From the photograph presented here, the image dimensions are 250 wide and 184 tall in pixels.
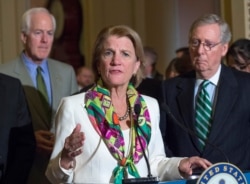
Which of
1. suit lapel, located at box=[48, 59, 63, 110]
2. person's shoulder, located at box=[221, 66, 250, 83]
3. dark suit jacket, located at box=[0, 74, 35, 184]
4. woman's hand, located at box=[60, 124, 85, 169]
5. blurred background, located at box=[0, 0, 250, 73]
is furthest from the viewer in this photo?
blurred background, located at box=[0, 0, 250, 73]

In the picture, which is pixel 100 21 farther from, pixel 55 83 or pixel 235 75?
pixel 235 75

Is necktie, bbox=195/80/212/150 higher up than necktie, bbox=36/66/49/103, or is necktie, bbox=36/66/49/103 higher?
necktie, bbox=36/66/49/103

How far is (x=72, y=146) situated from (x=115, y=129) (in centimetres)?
35

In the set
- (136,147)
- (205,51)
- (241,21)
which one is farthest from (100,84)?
(241,21)

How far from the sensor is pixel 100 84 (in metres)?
3.02

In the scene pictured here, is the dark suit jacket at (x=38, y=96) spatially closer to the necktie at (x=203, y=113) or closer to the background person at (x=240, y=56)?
the necktie at (x=203, y=113)

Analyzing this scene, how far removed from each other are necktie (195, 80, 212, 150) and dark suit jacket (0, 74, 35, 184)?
773mm

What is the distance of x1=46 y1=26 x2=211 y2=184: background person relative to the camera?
284 cm

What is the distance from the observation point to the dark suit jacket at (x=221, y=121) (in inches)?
133

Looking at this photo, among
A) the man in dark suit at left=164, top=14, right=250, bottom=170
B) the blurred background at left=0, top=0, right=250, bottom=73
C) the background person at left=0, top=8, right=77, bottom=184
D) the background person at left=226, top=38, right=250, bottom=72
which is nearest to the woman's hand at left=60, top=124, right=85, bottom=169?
the man in dark suit at left=164, top=14, right=250, bottom=170

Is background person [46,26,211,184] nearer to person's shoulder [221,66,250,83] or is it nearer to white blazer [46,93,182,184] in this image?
white blazer [46,93,182,184]

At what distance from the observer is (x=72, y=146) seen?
2.57 meters

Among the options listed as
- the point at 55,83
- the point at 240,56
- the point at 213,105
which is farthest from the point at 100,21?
the point at 213,105

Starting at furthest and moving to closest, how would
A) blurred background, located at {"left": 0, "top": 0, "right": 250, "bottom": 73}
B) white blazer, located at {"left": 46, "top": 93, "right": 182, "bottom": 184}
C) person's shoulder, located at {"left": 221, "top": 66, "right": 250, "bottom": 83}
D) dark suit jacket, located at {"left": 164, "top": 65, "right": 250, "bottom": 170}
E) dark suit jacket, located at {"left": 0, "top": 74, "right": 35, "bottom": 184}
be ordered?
blurred background, located at {"left": 0, "top": 0, "right": 250, "bottom": 73} < person's shoulder, located at {"left": 221, "top": 66, "right": 250, "bottom": 83} < dark suit jacket, located at {"left": 164, "top": 65, "right": 250, "bottom": 170} < dark suit jacket, located at {"left": 0, "top": 74, "right": 35, "bottom": 184} < white blazer, located at {"left": 46, "top": 93, "right": 182, "bottom": 184}
